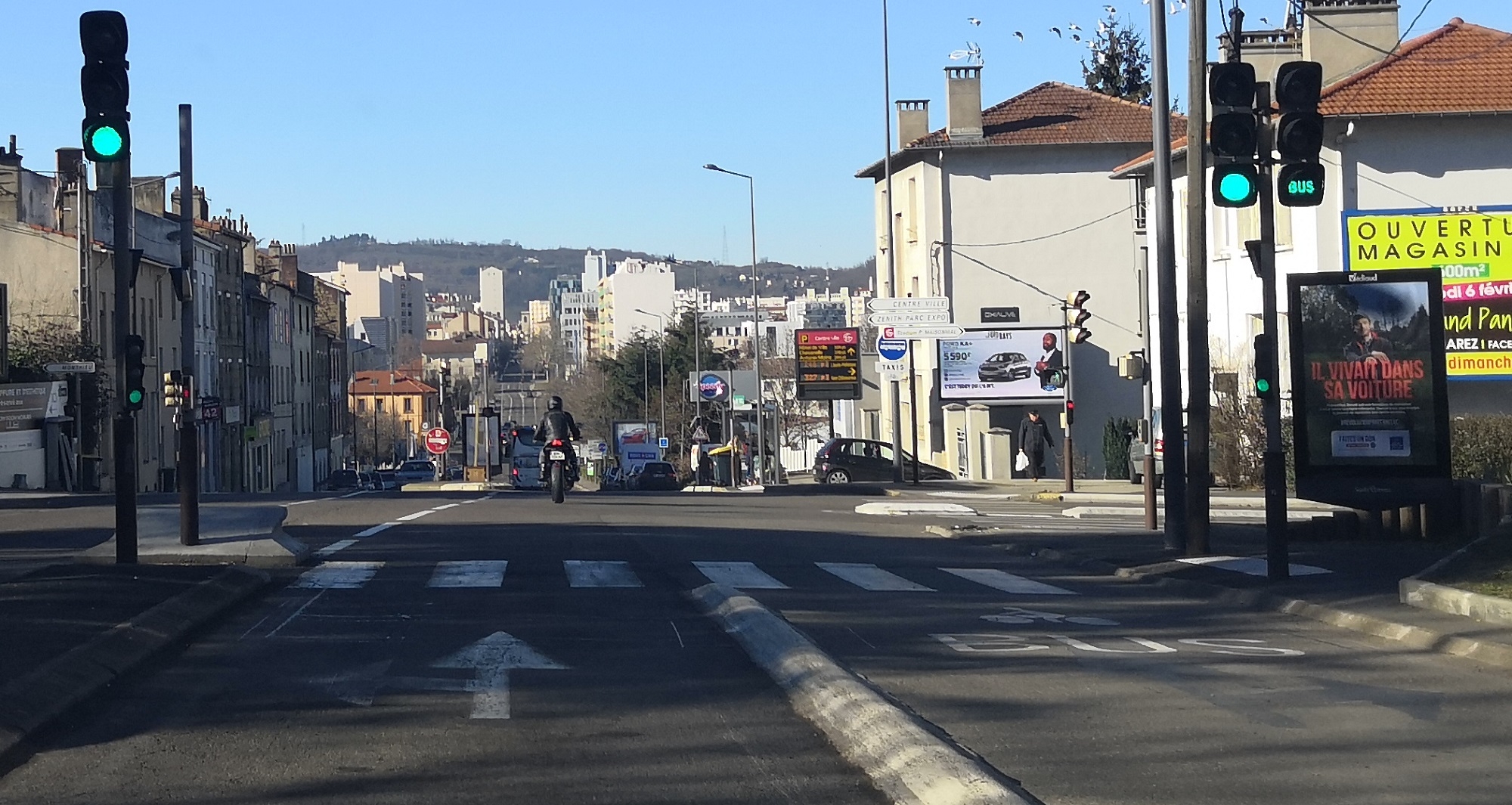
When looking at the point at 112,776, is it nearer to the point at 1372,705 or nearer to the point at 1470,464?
the point at 1372,705

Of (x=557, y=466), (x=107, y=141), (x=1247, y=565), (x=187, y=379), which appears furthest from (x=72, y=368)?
(x=1247, y=565)

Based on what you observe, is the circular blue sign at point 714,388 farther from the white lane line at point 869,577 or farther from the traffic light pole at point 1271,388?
the traffic light pole at point 1271,388

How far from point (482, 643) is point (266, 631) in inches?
61.6

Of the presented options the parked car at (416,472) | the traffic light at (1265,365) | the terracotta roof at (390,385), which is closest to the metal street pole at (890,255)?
the traffic light at (1265,365)

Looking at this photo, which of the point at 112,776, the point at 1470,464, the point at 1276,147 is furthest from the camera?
the point at 1470,464

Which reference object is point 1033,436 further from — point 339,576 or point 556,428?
point 339,576

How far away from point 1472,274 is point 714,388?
28.0m

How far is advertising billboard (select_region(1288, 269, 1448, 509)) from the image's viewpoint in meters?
15.4

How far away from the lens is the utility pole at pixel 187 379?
14930 millimetres

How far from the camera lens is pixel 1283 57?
36.1 meters

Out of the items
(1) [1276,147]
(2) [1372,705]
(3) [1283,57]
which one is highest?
(3) [1283,57]

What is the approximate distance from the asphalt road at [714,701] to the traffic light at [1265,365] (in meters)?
1.92

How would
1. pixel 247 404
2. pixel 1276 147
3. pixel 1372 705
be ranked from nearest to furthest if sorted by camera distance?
pixel 1372 705 < pixel 1276 147 < pixel 247 404

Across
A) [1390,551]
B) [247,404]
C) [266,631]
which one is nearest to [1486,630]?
[1390,551]
